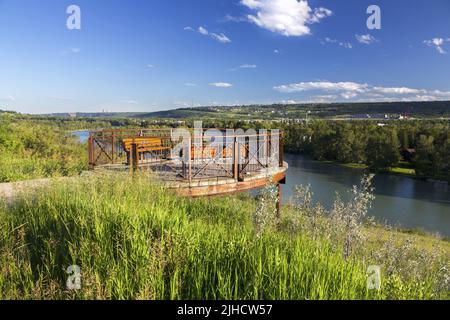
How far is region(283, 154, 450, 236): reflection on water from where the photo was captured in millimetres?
24594

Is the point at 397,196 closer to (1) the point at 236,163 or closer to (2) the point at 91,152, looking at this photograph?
(1) the point at 236,163

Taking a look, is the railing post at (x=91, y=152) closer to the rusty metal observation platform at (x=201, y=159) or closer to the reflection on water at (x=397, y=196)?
the rusty metal observation platform at (x=201, y=159)

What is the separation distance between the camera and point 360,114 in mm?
126562

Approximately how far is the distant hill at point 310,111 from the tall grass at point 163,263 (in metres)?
93.9

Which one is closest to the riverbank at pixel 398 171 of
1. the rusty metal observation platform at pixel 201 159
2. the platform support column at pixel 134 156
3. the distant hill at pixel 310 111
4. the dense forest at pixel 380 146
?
the dense forest at pixel 380 146

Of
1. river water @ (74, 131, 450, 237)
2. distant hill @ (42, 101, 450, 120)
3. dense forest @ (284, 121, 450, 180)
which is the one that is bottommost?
river water @ (74, 131, 450, 237)

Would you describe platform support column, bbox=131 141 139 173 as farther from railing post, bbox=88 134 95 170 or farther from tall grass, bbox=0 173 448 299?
tall grass, bbox=0 173 448 299

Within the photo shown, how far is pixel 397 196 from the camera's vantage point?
33.8 m

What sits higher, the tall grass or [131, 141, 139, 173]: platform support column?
[131, 141, 139, 173]: platform support column

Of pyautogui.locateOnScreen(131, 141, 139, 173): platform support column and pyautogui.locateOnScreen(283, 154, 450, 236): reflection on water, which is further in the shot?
pyautogui.locateOnScreen(283, 154, 450, 236): reflection on water

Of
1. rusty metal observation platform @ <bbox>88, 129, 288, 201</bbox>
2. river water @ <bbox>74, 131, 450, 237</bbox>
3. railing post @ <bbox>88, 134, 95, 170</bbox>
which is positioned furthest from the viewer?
river water @ <bbox>74, 131, 450, 237</bbox>

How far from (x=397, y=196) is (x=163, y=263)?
3581 centimetres

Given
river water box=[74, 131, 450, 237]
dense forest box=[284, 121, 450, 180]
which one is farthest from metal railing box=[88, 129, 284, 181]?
dense forest box=[284, 121, 450, 180]

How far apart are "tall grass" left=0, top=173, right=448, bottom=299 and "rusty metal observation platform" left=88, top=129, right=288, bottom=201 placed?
3763mm
